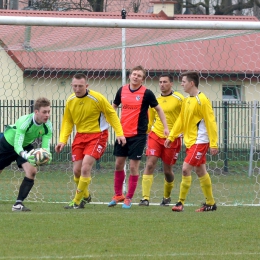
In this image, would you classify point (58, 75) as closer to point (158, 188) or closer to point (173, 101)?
point (158, 188)

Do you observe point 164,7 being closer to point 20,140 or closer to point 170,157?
point 170,157

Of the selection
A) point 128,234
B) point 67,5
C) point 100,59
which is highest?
point 67,5

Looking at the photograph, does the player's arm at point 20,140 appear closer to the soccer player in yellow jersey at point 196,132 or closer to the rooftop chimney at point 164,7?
the soccer player in yellow jersey at point 196,132

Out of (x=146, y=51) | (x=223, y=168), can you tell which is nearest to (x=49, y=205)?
(x=223, y=168)

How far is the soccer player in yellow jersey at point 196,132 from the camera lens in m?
9.47

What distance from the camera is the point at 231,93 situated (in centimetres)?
1562

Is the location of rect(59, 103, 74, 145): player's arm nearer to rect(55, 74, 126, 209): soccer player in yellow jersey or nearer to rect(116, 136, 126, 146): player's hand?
rect(55, 74, 126, 209): soccer player in yellow jersey

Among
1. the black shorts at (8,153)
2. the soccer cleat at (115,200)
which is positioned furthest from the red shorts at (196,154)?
the black shorts at (8,153)

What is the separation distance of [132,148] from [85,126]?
76 centimetres

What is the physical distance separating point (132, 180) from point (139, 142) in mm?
560

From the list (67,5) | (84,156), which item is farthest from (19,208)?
(67,5)

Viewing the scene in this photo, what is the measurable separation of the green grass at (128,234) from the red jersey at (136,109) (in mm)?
1240

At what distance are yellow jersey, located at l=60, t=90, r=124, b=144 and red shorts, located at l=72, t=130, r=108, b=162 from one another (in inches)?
3.0

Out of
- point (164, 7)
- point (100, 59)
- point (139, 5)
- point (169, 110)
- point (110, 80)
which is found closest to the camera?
point (169, 110)
